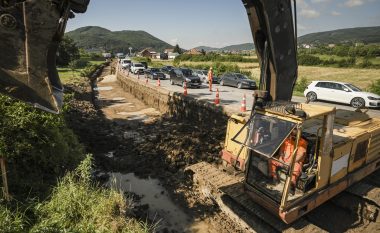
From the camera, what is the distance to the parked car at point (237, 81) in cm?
2609

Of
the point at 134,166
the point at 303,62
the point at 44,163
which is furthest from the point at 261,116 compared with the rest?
the point at 303,62

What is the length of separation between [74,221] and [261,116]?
13.6ft

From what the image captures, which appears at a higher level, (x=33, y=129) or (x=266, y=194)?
(x=33, y=129)

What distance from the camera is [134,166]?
432 inches

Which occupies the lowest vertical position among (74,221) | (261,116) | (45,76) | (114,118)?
(114,118)

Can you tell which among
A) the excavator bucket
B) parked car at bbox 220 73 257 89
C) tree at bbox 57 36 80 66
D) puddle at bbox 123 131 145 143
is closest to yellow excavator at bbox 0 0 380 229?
the excavator bucket

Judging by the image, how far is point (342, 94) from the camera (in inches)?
723

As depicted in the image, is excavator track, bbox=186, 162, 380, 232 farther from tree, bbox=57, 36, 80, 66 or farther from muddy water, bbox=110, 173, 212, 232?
tree, bbox=57, 36, 80, 66

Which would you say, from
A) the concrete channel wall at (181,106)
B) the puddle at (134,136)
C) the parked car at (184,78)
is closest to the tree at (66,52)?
the parked car at (184,78)

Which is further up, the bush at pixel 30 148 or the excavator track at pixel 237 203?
the bush at pixel 30 148

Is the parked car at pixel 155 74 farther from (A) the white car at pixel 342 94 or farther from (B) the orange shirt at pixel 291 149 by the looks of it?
(B) the orange shirt at pixel 291 149

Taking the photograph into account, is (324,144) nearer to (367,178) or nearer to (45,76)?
(367,178)

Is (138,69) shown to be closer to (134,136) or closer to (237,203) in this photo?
(134,136)

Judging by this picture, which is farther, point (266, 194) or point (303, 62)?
point (303, 62)
